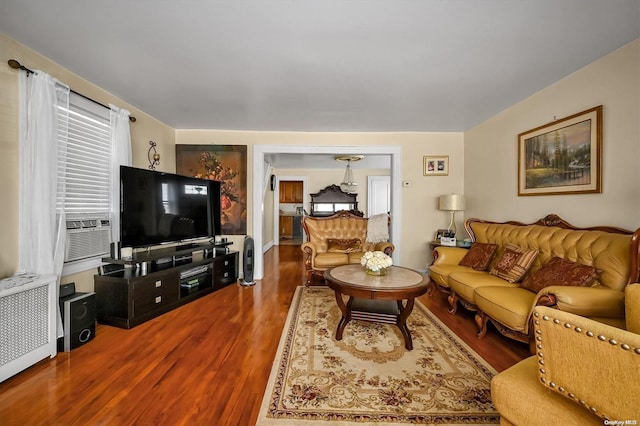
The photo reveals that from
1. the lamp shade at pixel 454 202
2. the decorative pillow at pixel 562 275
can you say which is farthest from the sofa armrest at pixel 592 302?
the lamp shade at pixel 454 202

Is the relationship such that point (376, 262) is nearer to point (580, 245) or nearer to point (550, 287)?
point (550, 287)

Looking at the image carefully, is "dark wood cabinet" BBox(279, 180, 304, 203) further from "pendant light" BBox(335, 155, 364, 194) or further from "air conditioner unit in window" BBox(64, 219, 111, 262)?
"air conditioner unit in window" BBox(64, 219, 111, 262)

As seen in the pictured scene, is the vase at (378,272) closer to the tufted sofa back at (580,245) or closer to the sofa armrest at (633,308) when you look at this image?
the tufted sofa back at (580,245)

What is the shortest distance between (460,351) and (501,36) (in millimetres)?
2464

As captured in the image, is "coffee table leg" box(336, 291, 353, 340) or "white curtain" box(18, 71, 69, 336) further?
"coffee table leg" box(336, 291, 353, 340)

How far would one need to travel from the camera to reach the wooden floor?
1518 mm

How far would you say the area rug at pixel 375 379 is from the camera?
1.51 m

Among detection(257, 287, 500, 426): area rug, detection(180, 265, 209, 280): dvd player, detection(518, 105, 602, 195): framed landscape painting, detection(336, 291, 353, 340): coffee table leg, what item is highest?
detection(518, 105, 602, 195): framed landscape painting

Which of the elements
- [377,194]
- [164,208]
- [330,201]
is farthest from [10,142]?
[377,194]

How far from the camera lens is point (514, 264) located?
267 centimetres

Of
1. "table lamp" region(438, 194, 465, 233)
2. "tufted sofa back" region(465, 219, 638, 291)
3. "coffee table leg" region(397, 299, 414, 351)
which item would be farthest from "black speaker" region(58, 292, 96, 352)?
"table lamp" region(438, 194, 465, 233)

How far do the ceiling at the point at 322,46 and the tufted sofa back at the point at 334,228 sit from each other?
2.06m

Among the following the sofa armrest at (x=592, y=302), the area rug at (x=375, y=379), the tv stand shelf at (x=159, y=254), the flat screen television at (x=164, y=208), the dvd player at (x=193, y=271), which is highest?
the flat screen television at (x=164, y=208)

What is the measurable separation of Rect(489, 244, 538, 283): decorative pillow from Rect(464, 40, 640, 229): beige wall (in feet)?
1.76
